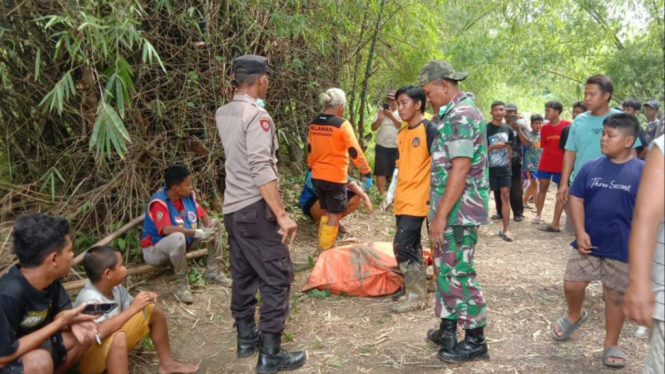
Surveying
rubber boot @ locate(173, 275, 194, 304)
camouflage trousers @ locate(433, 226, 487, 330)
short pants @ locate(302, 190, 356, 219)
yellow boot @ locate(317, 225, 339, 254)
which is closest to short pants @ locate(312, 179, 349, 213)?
yellow boot @ locate(317, 225, 339, 254)

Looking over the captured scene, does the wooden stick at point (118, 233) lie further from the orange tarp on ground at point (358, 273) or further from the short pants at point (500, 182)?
the short pants at point (500, 182)

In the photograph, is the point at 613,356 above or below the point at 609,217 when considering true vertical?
below

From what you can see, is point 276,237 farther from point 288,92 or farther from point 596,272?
point 288,92

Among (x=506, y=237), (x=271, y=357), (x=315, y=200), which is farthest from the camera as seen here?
(x=506, y=237)

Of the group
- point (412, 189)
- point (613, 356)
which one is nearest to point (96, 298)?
point (412, 189)

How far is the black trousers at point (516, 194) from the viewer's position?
6692mm

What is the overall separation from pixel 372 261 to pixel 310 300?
0.64m

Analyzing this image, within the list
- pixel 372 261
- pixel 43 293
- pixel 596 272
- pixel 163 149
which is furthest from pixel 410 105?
pixel 43 293

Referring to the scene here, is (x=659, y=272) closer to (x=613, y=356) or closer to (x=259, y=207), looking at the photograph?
(x=613, y=356)

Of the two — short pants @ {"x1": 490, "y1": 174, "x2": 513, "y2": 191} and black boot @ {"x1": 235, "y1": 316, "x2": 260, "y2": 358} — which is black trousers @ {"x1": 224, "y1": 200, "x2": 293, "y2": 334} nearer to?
black boot @ {"x1": 235, "y1": 316, "x2": 260, "y2": 358}

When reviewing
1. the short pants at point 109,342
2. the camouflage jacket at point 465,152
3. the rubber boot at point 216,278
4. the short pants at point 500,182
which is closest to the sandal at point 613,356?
the camouflage jacket at point 465,152

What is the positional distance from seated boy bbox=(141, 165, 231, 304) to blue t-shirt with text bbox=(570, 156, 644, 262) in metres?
2.93

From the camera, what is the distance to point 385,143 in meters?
7.48

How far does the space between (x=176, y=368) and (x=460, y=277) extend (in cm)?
189
